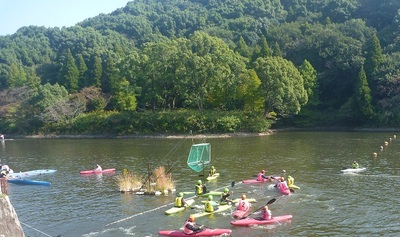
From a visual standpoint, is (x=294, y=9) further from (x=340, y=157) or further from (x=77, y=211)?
(x=77, y=211)

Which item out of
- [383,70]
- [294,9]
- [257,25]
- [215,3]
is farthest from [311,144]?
[215,3]

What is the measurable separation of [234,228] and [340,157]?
2529 cm

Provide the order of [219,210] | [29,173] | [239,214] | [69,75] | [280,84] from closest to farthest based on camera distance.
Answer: [239,214], [219,210], [29,173], [280,84], [69,75]

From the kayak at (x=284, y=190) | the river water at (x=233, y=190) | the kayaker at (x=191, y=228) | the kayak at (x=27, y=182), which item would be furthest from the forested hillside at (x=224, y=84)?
the kayaker at (x=191, y=228)

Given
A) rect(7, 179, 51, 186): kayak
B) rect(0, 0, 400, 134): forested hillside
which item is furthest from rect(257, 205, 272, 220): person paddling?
rect(0, 0, 400, 134): forested hillside

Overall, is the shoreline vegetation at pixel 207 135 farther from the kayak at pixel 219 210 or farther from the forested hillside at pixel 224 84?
the kayak at pixel 219 210

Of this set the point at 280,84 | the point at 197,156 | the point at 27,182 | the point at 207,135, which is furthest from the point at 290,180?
the point at 280,84

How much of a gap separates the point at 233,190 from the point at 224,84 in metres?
46.1

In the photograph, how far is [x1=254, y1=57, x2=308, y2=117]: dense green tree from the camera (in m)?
73.8

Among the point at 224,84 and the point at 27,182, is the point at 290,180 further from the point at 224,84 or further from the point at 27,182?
the point at 224,84

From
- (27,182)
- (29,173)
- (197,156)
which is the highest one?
(197,156)

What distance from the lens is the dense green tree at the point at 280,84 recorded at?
73.8 m

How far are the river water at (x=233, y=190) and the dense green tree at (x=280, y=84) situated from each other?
16308 mm

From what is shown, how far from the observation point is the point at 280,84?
7375 cm
